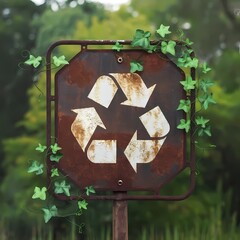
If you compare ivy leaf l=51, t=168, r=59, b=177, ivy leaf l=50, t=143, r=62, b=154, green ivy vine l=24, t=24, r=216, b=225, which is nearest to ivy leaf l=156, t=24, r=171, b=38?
green ivy vine l=24, t=24, r=216, b=225

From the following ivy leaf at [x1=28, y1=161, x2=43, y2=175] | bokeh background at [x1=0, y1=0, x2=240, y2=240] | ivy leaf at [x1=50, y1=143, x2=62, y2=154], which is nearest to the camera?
ivy leaf at [x1=50, y1=143, x2=62, y2=154]

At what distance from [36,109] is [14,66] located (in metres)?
7.50

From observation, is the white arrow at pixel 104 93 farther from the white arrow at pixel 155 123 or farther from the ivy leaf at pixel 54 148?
the ivy leaf at pixel 54 148

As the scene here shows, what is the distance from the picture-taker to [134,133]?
156 inches

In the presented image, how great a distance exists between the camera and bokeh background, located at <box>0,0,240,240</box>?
13000 millimetres

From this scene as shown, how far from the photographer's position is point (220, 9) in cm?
1783

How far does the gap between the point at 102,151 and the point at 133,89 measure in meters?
0.39

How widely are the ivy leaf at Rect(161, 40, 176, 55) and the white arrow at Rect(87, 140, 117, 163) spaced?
23.3 inches

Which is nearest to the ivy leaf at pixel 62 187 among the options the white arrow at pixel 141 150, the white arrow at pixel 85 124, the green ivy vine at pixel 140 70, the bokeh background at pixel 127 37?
the green ivy vine at pixel 140 70

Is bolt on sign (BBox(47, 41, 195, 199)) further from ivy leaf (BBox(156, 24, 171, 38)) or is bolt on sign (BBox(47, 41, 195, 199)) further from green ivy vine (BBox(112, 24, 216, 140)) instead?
ivy leaf (BBox(156, 24, 171, 38))

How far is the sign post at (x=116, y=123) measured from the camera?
395 cm

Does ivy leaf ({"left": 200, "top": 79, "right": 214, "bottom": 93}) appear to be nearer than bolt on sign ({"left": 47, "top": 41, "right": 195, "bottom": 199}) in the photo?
No

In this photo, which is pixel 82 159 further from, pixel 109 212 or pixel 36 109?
pixel 36 109

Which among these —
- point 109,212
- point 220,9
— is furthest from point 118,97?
point 220,9
